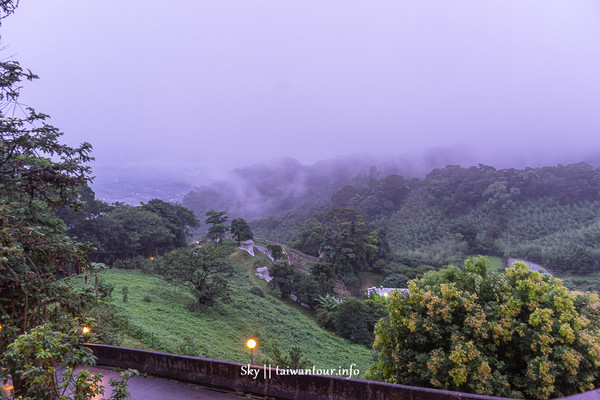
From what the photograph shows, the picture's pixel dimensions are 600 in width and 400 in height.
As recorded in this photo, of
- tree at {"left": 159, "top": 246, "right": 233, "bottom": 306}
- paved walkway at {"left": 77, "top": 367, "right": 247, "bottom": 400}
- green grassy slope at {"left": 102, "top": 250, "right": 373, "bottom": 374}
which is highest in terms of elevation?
paved walkway at {"left": 77, "top": 367, "right": 247, "bottom": 400}

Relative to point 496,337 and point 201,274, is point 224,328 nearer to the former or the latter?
point 201,274

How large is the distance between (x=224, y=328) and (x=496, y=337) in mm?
10542

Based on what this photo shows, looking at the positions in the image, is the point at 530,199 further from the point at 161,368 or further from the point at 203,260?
the point at 161,368

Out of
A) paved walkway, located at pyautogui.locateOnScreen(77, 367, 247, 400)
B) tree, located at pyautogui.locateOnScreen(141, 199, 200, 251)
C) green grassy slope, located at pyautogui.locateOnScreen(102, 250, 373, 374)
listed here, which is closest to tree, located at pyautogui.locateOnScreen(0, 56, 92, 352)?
paved walkway, located at pyautogui.locateOnScreen(77, 367, 247, 400)

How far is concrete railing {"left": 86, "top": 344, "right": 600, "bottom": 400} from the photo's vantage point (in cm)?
328

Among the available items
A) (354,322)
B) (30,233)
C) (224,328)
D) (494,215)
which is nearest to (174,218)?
(224,328)

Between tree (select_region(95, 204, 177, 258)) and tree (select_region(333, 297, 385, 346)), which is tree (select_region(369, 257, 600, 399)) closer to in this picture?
tree (select_region(333, 297, 385, 346))

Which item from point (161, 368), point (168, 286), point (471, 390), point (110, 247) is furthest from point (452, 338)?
point (110, 247)

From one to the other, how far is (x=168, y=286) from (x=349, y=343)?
34.9 feet

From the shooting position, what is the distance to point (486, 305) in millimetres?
5496

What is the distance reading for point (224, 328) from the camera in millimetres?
12875

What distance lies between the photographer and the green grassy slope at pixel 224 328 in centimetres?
975

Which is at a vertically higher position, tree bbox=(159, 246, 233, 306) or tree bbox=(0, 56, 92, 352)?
tree bbox=(0, 56, 92, 352)

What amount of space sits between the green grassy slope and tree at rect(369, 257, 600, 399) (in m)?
4.87
